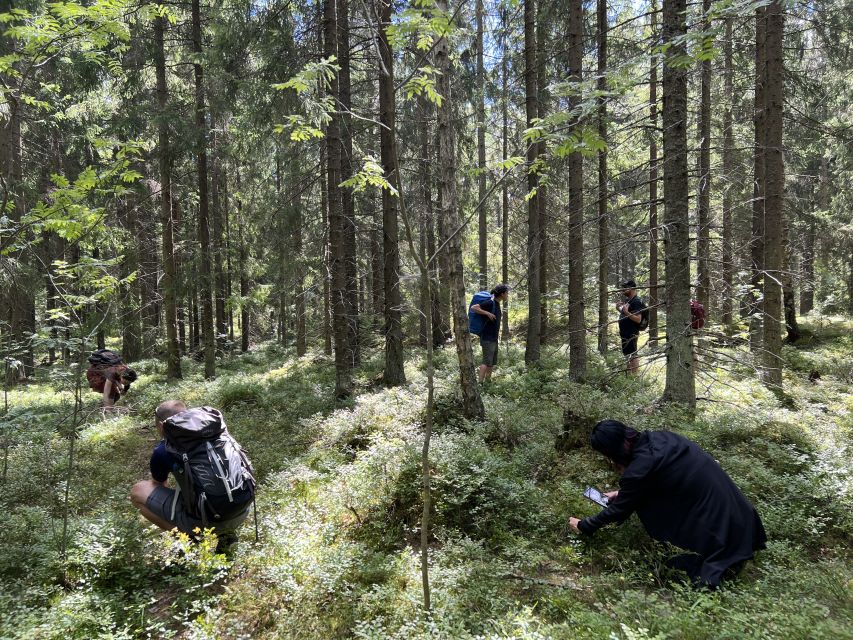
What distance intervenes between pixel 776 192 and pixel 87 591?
10.9 meters

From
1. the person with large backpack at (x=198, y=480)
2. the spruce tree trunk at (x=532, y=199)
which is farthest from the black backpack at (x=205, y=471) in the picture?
the spruce tree trunk at (x=532, y=199)

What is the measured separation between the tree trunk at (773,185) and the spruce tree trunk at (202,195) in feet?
38.2

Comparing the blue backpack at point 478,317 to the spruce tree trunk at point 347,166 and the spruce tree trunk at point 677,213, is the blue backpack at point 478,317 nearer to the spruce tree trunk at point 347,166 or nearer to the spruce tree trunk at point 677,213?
the spruce tree trunk at point 347,166

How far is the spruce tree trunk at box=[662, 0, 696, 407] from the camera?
5746 millimetres

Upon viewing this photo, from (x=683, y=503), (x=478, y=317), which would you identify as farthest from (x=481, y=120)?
(x=683, y=503)

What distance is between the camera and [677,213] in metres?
5.91

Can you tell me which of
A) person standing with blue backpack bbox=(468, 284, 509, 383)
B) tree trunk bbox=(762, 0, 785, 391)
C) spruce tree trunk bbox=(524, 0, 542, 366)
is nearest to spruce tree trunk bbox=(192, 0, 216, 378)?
spruce tree trunk bbox=(524, 0, 542, 366)

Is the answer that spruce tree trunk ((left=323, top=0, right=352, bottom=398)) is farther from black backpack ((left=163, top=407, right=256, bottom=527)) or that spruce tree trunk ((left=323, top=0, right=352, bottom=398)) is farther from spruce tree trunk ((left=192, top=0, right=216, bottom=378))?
black backpack ((left=163, top=407, right=256, bottom=527))

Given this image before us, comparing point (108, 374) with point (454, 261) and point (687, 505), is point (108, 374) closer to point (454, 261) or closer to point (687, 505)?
point (454, 261)

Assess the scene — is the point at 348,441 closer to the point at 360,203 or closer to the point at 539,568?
the point at 539,568

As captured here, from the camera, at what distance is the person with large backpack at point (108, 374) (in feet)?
27.6

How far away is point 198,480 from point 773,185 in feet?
32.5

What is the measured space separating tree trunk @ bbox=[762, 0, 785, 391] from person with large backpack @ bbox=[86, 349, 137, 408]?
37.5ft

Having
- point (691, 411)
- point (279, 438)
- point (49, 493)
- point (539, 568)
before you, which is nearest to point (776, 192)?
point (691, 411)
